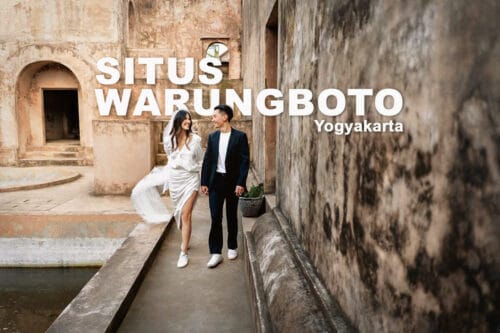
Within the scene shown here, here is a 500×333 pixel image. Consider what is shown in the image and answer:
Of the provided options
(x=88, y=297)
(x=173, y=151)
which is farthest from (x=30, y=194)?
(x=88, y=297)

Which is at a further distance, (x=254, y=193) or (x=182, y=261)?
(x=254, y=193)

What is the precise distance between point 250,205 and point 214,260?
99 cm

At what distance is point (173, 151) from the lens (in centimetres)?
435

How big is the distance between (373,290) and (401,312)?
23 cm

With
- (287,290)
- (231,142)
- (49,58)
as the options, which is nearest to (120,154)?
(231,142)

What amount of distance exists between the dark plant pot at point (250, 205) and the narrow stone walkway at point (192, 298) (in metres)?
0.60

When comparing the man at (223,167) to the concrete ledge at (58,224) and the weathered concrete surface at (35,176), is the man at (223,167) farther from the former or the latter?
the weathered concrete surface at (35,176)

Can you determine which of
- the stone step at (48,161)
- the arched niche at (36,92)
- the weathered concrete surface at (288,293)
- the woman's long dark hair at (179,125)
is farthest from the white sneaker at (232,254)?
the arched niche at (36,92)

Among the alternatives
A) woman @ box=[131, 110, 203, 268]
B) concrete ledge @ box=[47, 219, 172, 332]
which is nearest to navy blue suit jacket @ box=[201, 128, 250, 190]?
woman @ box=[131, 110, 203, 268]

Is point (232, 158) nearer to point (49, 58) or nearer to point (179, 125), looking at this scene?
point (179, 125)

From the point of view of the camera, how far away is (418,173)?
1.18 m

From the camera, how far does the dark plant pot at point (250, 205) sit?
4870mm

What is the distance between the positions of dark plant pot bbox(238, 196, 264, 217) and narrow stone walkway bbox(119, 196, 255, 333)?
60cm

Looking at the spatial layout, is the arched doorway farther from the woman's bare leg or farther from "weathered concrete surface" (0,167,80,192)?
the woman's bare leg
